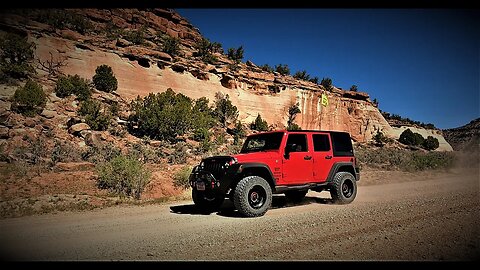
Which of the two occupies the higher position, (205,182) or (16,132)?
(16,132)

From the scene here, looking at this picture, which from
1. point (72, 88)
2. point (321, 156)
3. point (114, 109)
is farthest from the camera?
point (114, 109)

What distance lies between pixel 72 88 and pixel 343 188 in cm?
3041

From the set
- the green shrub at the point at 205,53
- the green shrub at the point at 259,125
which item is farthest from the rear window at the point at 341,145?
the green shrub at the point at 205,53

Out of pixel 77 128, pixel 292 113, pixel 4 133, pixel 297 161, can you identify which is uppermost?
pixel 292 113

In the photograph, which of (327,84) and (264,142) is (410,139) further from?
(264,142)

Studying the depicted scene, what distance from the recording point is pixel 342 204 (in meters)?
9.12

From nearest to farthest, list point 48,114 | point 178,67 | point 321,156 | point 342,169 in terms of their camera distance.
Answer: point 321,156, point 342,169, point 48,114, point 178,67

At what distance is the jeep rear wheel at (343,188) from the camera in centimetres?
920

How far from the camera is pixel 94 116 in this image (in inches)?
1102

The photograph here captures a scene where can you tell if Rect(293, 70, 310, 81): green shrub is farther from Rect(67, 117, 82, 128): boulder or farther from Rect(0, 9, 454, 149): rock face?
Rect(67, 117, 82, 128): boulder

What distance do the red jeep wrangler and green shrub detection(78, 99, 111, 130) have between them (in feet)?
72.3

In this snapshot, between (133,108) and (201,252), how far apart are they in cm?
3230

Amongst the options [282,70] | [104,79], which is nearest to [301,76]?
[282,70]
